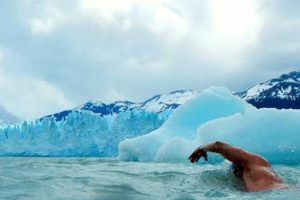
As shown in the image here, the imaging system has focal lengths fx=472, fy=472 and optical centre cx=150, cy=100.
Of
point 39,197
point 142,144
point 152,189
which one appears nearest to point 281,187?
point 152,189

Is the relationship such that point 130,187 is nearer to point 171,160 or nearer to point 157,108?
point 171,160

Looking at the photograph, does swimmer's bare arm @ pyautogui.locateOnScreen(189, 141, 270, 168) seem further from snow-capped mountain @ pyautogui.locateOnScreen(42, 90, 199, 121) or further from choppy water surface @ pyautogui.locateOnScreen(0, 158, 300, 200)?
snow-capped mountain @ pyautogui.locateOnScreen(42, 90, 199, 121)

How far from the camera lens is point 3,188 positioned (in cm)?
476

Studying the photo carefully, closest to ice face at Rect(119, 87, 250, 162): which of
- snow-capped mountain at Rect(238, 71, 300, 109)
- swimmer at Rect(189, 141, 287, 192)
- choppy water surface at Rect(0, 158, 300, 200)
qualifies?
choppy water surface at Rect(0, 158, 300, 200)

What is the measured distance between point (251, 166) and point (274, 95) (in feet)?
406

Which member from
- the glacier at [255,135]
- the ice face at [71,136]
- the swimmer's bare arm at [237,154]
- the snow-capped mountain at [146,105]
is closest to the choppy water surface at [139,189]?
the swimmer's bare arm at [237,154]

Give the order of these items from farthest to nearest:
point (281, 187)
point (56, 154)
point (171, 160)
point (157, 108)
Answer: point (157, 108)
point (56, 154)
point (171, 160)
point (281, 187)

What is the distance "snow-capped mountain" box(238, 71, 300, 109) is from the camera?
115 m

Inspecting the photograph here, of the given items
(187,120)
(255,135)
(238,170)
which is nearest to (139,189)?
(238,170)

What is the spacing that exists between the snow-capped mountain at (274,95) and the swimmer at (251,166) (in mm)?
108045

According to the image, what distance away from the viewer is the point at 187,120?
17812 millimetres

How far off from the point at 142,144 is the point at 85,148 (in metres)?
35.8

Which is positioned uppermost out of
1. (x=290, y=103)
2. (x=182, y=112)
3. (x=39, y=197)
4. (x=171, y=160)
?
(x=290, y=103)

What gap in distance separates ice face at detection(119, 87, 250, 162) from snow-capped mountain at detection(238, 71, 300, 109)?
310 ft
